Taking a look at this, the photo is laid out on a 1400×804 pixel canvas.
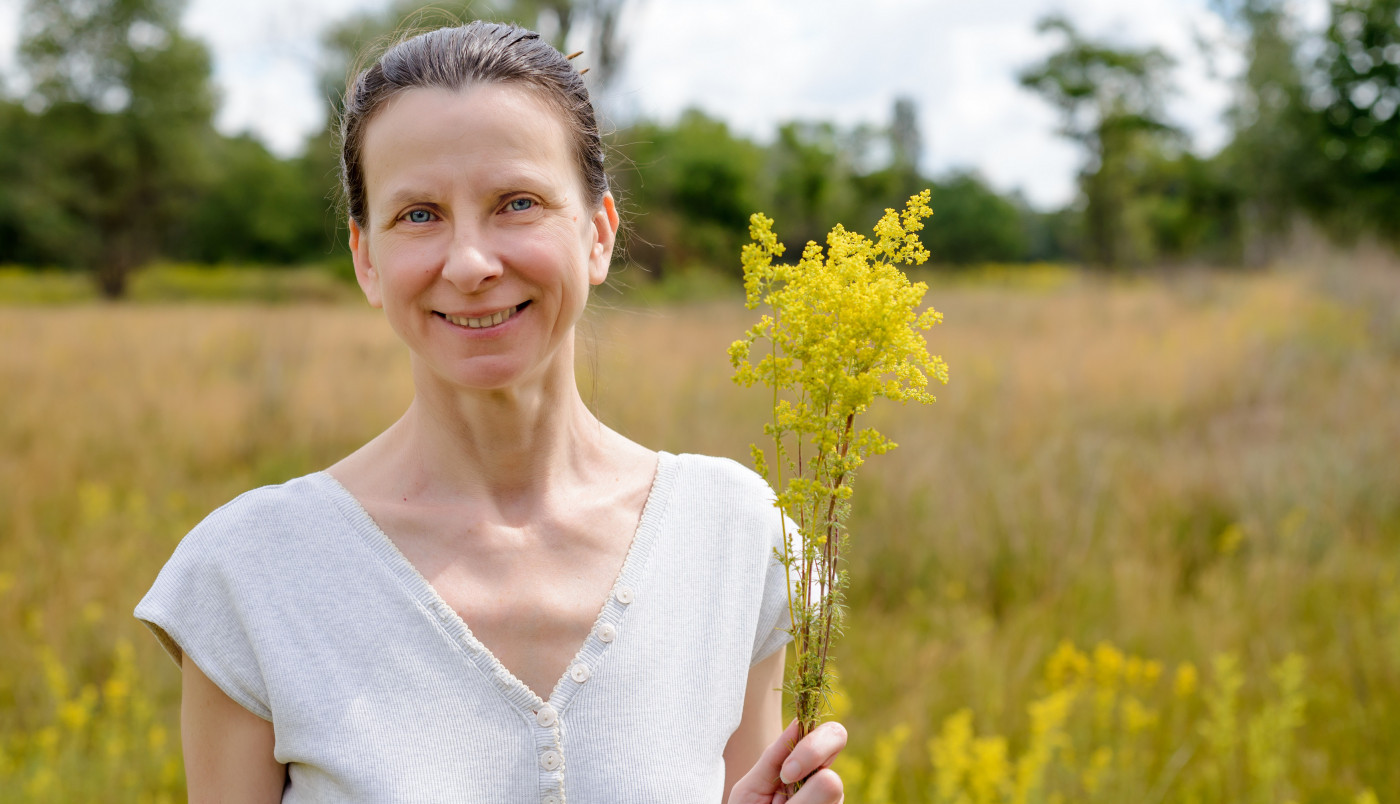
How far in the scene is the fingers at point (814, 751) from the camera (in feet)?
3.35

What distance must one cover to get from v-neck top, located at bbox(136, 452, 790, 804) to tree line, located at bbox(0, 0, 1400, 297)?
13098 mm

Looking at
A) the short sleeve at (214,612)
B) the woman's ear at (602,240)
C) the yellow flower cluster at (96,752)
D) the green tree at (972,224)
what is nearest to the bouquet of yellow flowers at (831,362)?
the woman's ear at (602,240)

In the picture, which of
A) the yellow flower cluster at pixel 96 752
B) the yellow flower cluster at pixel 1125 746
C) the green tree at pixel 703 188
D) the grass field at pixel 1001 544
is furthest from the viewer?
the green tree at pixel 703 188

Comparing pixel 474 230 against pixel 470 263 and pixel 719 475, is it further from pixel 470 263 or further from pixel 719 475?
pixel 719 475

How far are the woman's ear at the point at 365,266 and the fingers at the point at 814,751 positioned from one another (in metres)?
Result: 0.83

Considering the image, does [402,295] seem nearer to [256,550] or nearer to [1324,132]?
[256,550]

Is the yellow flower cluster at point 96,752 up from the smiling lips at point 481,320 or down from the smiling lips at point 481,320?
down

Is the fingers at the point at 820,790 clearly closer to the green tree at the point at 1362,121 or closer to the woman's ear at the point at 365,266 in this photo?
the woman's ear at the point at 365,266

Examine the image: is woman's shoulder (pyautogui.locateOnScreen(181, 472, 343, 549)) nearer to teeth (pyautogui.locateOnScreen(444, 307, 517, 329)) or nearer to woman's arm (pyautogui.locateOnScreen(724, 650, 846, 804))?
teeth (pyautogui.locateOnScreen(444, 307, 517, 329))

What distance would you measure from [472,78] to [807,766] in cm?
97

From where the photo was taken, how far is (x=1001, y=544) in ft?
14.5

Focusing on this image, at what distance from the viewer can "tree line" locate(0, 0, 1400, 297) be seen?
53.6 ft

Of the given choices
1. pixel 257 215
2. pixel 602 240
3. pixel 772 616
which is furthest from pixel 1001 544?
pixel 257 215

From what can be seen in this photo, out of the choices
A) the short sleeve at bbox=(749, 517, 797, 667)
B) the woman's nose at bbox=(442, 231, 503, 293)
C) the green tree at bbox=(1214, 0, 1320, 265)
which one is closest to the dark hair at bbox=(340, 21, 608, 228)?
the woman's nose at bbox=(442, 231, 503, 293)
